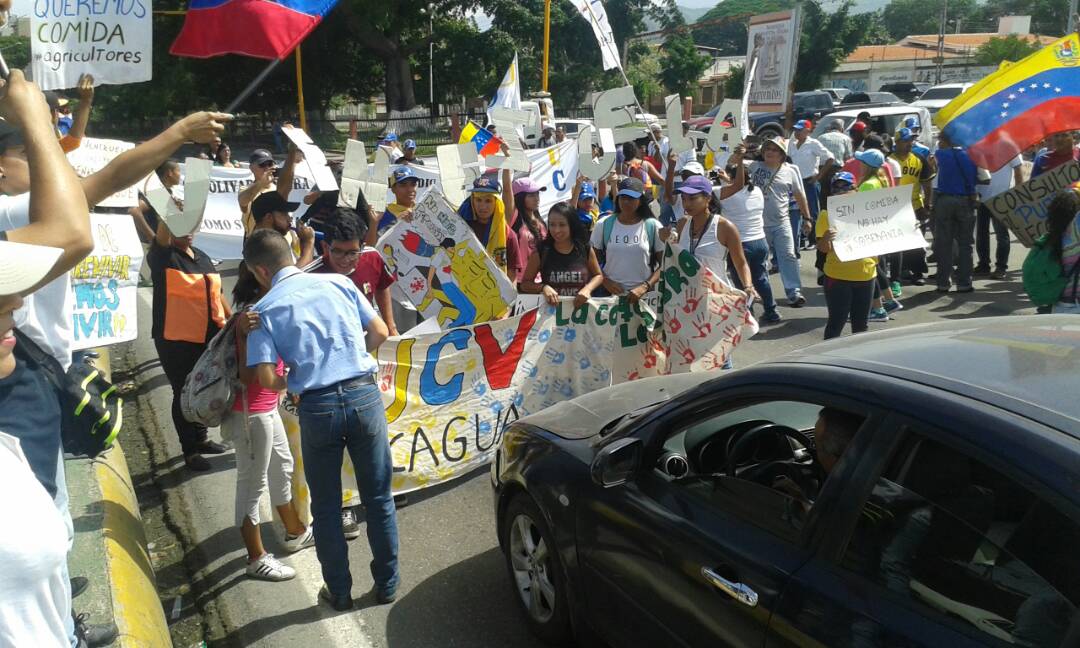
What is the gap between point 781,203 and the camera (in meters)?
9.65

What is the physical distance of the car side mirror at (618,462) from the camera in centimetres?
318

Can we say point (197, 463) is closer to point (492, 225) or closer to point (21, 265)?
point (492, 225)

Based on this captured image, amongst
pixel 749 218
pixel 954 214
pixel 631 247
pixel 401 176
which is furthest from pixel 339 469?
pixel 954 214

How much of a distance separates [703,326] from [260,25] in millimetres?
3426

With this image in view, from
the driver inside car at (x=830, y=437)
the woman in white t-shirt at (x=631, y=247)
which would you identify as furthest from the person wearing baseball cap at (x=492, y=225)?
the driver inside car at (x=830, y=437)

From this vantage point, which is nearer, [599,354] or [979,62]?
[599,354]

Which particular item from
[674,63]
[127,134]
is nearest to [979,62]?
[674,63]

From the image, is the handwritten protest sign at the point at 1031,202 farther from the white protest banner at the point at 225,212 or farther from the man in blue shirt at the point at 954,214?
the white protest banner at the point at 225,212

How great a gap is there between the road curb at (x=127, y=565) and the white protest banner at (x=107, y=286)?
0.75m

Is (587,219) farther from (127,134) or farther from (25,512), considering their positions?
(127,134)

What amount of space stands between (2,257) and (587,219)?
6.90 metres

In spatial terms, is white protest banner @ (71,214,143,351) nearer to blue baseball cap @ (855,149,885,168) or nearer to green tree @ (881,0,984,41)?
blue baseball cap @ (855,149,885,168)

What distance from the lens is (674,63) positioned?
5425 centimetres

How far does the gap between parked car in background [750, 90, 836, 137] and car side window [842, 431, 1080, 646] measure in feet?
75.2
